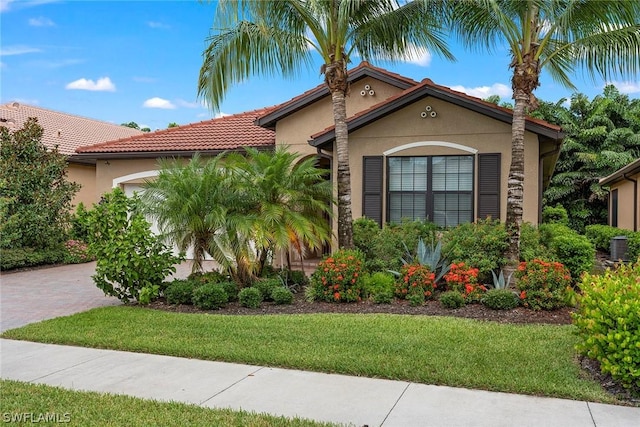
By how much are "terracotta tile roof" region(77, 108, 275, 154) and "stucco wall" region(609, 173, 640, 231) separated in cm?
1429

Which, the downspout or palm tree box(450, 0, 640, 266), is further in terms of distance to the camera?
the downspout

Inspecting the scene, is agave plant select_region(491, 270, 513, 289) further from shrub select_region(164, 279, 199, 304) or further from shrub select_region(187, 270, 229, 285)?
shrub select_region(164, 279, 199, 304)

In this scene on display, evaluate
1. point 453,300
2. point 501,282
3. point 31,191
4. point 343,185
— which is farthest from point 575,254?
point 31,191

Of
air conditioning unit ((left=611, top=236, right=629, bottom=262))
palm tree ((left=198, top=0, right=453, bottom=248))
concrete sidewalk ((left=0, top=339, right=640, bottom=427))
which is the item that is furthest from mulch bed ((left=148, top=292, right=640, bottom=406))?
air conditioning unit ((left=611, top=236, right=629, bottom=262))

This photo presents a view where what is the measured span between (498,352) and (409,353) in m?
1.07

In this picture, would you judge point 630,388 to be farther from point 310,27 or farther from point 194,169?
point 310,27

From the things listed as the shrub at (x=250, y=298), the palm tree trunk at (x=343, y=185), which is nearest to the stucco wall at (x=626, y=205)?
the palm tree trunk at (x=343, y=185)

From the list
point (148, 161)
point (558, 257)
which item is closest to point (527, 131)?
point (558, 257)

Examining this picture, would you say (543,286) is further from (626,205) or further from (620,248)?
(626,205)

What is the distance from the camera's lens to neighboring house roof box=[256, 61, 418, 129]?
13762 millimetres

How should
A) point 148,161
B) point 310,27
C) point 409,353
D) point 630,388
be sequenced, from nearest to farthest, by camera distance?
point 630,388 → point 409,353 → point 310,27 → point 148,161

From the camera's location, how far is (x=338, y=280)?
29.3ft

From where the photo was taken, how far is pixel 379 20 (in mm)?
10547

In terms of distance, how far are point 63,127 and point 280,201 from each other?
19.6 meters
